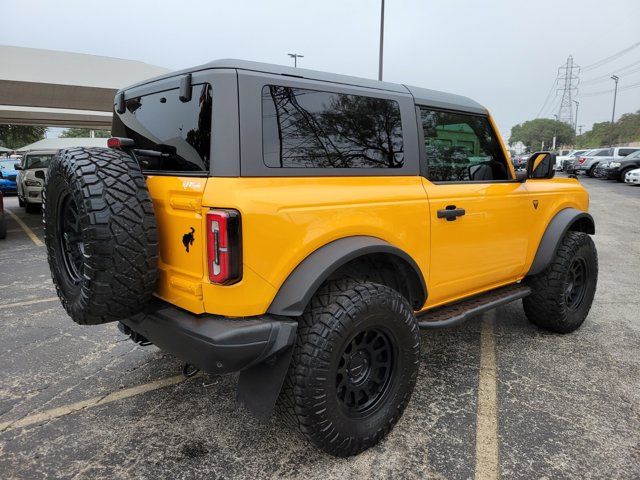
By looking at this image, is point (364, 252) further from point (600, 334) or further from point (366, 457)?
point (600, 334)

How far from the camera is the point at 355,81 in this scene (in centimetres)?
264

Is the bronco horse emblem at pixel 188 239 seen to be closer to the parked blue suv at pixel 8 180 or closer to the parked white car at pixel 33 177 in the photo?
the parked white car at pixel 33 177

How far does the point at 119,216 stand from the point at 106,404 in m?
1.55

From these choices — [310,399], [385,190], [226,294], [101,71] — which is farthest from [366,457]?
[101,71]

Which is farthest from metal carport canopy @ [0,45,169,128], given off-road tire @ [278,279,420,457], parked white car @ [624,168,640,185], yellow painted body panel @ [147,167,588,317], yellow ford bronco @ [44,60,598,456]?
parked white car @ [624,168,640,185]

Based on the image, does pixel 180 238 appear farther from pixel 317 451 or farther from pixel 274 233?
pixel 317 451

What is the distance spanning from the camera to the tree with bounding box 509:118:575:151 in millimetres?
102875

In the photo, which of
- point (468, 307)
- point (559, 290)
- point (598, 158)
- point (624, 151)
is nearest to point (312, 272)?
point (468, 307)

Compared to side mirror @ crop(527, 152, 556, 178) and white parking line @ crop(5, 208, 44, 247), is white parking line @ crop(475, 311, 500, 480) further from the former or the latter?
white parking line @ crop(5, 208, 44, 247)

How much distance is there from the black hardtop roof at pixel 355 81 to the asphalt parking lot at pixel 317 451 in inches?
75.4

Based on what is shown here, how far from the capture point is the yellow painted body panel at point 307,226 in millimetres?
2033

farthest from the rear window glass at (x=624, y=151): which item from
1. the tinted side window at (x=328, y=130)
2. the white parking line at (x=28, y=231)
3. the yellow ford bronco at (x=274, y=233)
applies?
the tinted side window at (x=328, y=130)

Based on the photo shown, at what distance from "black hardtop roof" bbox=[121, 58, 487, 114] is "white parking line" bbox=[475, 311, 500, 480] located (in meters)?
1.91

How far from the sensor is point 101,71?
471 inches
